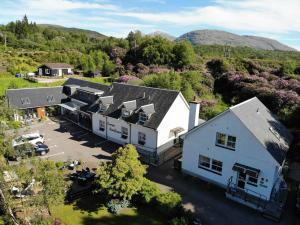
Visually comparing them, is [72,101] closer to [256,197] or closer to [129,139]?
[129,139]

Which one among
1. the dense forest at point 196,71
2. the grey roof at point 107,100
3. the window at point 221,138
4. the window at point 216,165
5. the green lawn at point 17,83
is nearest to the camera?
the window at point 221,138

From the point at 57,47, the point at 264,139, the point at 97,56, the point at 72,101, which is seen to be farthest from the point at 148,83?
the point at 57,47

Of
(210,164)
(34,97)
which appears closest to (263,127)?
(210,164)

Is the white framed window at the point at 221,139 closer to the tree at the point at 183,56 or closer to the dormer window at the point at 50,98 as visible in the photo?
the dormer window at the point at 50,98

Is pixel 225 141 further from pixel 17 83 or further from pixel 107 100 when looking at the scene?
pixel 17 83

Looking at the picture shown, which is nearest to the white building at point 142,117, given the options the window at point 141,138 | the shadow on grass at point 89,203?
the window at point 141,138

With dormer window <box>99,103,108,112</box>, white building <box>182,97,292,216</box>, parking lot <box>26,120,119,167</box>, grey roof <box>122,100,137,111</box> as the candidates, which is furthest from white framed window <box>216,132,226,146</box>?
dormer window <box>99,103,108,112</box>

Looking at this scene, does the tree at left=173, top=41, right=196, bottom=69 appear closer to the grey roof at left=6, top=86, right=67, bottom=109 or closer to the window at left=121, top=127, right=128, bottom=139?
the grey roof at left=6, top=86, right=67, bottom=109
